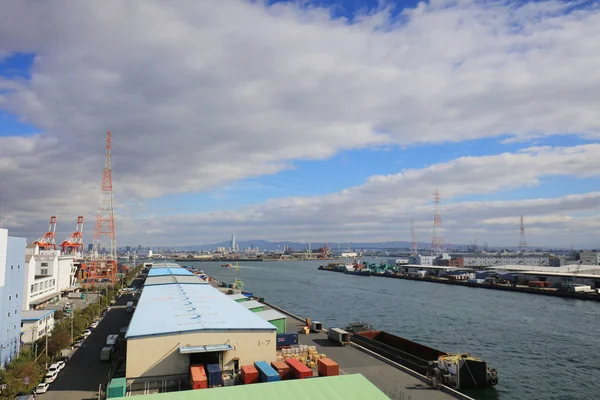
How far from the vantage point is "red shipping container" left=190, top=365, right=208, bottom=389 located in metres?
8.99

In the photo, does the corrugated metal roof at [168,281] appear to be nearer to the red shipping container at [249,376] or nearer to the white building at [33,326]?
the white building at [33,326]

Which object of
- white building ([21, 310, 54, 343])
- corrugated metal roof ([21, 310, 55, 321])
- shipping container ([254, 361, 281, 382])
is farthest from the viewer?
corrugated metal roof ([21, 310, 55, 321])

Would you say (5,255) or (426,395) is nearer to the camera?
(426,395)

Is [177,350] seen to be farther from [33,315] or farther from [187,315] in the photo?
[33,315]

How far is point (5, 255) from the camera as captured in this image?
1341cm

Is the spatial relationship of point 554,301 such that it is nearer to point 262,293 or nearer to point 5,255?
point 262,293

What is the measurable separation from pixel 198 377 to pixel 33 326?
38.3 ft

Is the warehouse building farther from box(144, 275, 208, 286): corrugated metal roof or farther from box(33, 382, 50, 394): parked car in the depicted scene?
box(144, 275, 208, 286): corrugated metal roof

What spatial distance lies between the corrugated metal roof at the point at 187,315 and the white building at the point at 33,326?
14.5ft

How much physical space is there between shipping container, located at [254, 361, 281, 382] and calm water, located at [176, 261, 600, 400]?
6933 millimetres

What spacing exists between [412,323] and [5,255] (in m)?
20.8

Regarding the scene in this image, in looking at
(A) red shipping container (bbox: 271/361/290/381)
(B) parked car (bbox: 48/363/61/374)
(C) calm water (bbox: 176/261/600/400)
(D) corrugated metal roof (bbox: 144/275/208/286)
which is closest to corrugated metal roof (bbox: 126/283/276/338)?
(A) red shipping container (bbox: 271/361/290/381)

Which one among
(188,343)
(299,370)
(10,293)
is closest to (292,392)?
(299,370)

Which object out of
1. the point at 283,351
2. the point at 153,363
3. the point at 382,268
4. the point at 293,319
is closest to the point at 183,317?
the point at 153,363
